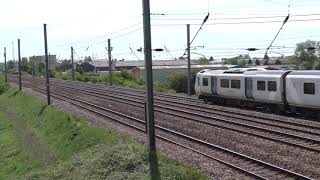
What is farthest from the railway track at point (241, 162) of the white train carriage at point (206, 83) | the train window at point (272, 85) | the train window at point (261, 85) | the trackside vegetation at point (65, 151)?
the white train carriage at point (206, 83)

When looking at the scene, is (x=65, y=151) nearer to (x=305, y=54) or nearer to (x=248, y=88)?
(x=248, y=88)

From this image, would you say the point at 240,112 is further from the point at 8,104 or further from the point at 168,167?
the point at 8,104

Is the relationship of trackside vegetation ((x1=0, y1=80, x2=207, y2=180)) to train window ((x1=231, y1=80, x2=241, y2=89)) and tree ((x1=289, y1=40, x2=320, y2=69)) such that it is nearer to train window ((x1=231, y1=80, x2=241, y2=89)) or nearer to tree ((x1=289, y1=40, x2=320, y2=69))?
train window ((x1=231, y1=80, x2=241, y2=89))

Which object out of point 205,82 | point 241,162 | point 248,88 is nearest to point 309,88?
point 248,88

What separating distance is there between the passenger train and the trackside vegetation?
1059cm

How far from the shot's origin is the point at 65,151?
81.7 feet

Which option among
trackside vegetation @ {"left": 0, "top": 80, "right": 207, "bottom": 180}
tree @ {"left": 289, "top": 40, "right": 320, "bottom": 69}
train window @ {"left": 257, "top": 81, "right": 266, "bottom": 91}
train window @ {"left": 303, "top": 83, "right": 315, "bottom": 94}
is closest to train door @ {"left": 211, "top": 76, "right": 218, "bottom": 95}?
train window @ {"left": 257, "top": 81, "right": 266, "bottom": 91}

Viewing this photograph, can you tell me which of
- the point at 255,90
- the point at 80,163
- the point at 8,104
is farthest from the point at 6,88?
the point at 80,163

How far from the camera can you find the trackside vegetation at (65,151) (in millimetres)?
16281

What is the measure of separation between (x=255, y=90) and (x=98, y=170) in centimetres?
1949

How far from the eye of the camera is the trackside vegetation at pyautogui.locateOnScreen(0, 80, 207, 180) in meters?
16.3

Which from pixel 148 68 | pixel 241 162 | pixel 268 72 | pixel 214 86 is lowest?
pixel 241 162

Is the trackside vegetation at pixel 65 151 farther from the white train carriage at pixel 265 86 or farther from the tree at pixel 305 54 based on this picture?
the tree at pixel 305 54

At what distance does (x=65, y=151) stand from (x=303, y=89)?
501 inches
